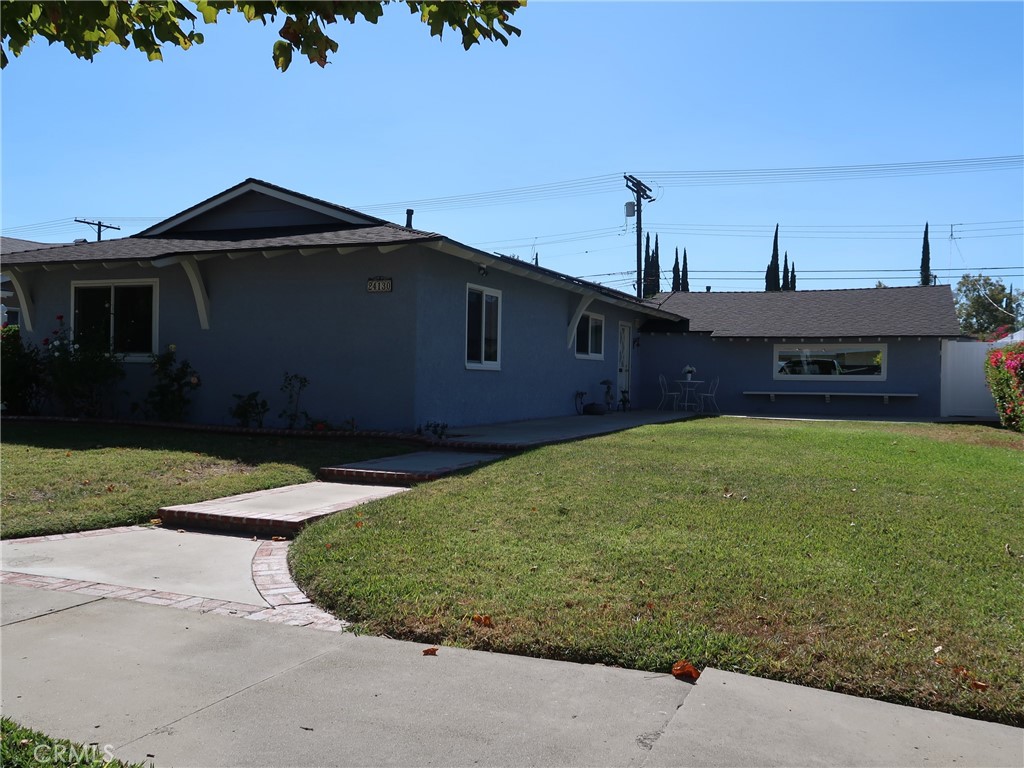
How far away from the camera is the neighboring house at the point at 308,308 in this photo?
12.2 metres

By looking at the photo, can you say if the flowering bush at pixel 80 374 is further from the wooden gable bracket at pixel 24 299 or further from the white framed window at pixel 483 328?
the white framed window at pixel 483 328

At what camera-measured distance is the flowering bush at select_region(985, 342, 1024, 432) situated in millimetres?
14727

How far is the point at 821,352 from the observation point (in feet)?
73.3

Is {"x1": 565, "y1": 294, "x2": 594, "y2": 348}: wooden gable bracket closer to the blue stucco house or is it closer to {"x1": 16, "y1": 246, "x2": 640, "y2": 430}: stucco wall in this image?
the blue stucco house

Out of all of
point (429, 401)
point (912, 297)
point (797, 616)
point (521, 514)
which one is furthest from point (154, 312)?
point (912, 297)

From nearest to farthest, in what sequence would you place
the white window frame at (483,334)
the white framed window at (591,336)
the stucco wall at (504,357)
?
the stucco wall at (504,357) < the white window frame at (483,334) < the white framed window at (591,336)

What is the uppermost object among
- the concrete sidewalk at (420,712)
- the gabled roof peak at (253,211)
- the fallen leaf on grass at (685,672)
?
the gabled roof peak at (253,211)

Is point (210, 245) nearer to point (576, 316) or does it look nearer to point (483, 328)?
point (483, 328)

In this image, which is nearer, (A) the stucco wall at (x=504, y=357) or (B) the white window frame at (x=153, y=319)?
(A) the stucco wall at (x=504, y=357)

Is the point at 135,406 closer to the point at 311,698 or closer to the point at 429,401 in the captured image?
the point at 429,401

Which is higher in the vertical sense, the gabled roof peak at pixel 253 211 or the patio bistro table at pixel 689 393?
the gabled roof peak at pixel 253 211

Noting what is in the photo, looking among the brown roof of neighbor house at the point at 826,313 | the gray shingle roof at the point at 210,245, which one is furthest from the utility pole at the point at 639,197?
the gray shingle roof at the point at 210,245

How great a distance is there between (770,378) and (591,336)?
20.6 feet

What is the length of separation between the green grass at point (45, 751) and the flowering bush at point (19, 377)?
12.6m
